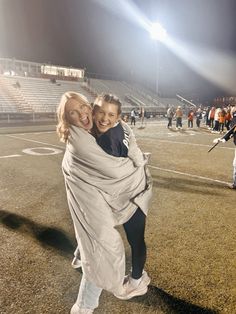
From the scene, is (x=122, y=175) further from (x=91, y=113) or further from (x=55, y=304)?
(x=55, y=304)

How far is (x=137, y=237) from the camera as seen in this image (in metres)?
2.74

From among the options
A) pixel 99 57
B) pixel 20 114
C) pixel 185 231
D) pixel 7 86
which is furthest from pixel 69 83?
pixel 185 231

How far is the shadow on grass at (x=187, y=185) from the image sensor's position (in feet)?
21.1

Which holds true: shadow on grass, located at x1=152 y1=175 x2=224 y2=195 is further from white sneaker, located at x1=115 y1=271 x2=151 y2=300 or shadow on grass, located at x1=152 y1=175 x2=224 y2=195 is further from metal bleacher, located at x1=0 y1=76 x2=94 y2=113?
metal bleacher, located at x1=0 y1=76 x2=94 y2=113

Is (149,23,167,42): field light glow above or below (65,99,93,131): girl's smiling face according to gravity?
above

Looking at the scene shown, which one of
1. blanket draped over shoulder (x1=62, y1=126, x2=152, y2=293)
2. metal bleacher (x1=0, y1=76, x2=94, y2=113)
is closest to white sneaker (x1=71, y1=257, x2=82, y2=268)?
blanket draped over shoulder (x1=62, y1=126, x2=152, y2=293)

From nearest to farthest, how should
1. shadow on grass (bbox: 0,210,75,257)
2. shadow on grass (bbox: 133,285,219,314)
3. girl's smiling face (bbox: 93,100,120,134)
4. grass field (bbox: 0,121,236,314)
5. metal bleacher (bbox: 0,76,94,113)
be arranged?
1. girl's smiling face (bbox: 93,100,120,134)
2. shadow on grass (bbox: 133,285,219,314)
3. grass field (bbox: 0,121,236,314)
4. shadow on grass (bbox: 0,210,75,257)
5. metal bleacher (bbox: 0,76,94,113)

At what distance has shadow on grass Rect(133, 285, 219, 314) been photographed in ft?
8.62

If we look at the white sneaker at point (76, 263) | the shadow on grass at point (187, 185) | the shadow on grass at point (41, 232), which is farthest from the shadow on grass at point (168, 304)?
the shadow on grass at point (187, 185)

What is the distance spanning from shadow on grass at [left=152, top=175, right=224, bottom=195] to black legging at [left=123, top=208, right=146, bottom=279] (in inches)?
147

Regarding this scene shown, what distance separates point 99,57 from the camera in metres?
43.5

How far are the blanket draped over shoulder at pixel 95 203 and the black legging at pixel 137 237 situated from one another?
12.9 inches

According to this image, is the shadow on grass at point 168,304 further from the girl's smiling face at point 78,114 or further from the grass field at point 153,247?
the girl's smiling face at point 78,114

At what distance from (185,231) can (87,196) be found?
8.17ft
